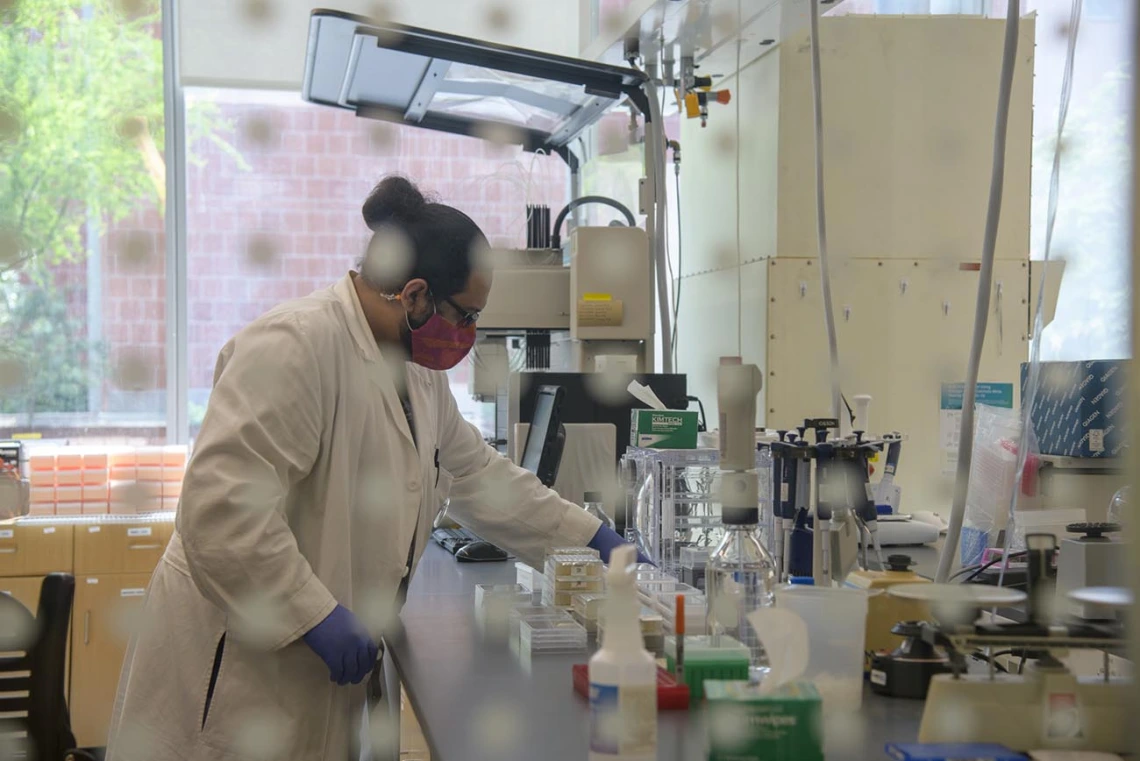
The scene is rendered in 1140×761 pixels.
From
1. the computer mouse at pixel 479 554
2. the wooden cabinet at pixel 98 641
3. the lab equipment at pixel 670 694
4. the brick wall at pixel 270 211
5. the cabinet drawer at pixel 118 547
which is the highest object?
the brick wall at pixel 270 211

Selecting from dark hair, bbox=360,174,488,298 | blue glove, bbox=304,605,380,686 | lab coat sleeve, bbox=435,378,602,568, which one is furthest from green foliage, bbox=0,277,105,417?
blue glove, bbox=304,605,380,686

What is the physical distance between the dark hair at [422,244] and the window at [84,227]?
261cm

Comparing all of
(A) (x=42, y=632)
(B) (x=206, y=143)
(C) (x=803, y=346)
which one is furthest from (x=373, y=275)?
(B) (x=206, y=143)

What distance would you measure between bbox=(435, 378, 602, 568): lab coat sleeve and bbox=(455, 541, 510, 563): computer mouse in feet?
0.82

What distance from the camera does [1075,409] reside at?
1.82 m

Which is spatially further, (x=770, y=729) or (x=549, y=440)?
(x=549, y=440)

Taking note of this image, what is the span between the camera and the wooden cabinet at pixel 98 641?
342 centimetres

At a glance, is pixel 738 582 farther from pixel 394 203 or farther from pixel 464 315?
pixel 394 203

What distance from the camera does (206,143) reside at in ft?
13.4

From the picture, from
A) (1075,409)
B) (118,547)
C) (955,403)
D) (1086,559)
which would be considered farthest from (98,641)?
(1086,559)

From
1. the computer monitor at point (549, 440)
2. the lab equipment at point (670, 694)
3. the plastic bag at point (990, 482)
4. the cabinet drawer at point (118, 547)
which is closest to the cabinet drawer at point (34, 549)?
the cabinet drawer at point (118, 547)

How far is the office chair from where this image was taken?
1.82m

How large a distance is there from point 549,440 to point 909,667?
112 centimetres

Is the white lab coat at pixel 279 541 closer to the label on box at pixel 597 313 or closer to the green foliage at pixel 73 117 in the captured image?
the label on box at pixel 597 313
